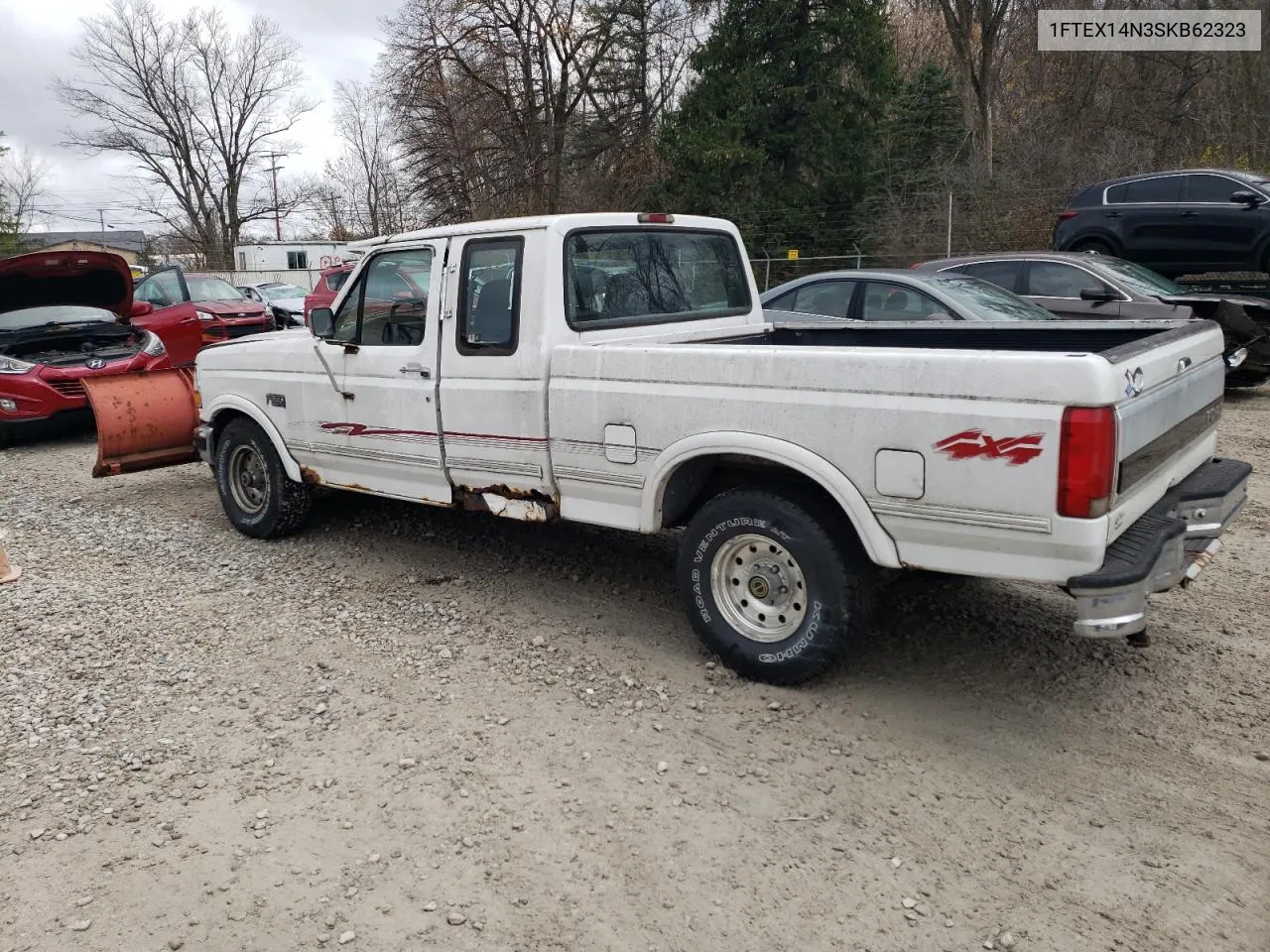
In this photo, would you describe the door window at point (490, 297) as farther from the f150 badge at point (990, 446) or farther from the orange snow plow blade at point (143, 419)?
the orange snow plow blade at point (143, 419)

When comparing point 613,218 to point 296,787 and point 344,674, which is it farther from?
point 296,787

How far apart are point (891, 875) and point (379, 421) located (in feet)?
12.1

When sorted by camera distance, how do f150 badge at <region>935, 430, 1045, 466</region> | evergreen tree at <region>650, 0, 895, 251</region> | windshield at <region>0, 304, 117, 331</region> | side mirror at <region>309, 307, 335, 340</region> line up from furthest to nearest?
evergreen tree at <region>650, 0, 895, 251</region> < windshield at <region>0, 304, 117, 331</region> < side mirror at <region>309, 307, 335, 340</region> < f150 badge at <region>935, 430, 1045, 466</region>

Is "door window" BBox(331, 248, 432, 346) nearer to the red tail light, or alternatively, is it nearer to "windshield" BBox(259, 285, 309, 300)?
the red tail light

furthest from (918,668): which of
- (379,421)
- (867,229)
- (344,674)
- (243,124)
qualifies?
(243,124)

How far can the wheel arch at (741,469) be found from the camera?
3.65 metres

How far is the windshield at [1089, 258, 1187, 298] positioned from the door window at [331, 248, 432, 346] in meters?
7.66

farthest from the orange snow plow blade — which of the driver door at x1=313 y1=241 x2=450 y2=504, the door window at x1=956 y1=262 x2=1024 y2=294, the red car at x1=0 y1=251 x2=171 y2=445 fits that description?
the door window at x1=956 y1=262 x2=1024 y2=294

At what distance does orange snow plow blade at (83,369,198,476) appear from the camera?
23.2 feet

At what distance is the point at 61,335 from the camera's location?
1028 centimetres

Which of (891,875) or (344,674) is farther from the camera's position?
(344,674)

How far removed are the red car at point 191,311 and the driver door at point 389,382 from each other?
6.05m

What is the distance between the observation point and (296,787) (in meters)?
3.53

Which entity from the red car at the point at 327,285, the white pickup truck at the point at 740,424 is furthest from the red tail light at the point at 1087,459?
the red car at the point at 327,285
